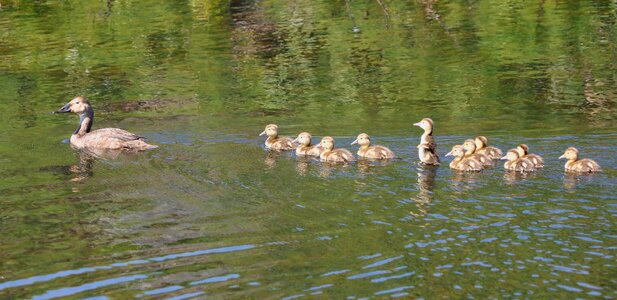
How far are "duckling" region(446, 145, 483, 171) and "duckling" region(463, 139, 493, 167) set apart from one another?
49 millimetres

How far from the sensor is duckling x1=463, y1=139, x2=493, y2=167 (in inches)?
479

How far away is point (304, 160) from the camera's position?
43.2ft

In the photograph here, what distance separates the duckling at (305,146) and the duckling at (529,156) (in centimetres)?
240

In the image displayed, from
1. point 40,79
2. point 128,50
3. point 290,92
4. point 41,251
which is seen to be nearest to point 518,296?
point 41,251

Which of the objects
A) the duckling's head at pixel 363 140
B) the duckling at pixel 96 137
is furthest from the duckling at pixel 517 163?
the duckling at pixel 96 137

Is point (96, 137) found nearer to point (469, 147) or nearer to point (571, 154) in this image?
point (469, 147)

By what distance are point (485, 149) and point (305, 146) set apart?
2204 millimetres

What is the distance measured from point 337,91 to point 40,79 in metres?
5.34

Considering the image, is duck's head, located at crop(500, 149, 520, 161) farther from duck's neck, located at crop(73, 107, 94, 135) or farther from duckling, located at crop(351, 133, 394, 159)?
duck's neck, located at crop(73, 107, 94, 135)

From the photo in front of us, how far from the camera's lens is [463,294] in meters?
8.22

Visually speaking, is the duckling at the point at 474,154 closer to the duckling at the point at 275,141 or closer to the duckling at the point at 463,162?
the duckling at the point at 463,162

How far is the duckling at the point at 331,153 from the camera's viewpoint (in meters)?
12.8

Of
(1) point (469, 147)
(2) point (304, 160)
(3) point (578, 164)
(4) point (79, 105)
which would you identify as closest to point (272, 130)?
(2) point (304, 160)

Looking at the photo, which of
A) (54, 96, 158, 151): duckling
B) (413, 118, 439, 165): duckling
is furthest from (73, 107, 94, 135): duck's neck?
(413, 118, 439, 165): duckling
